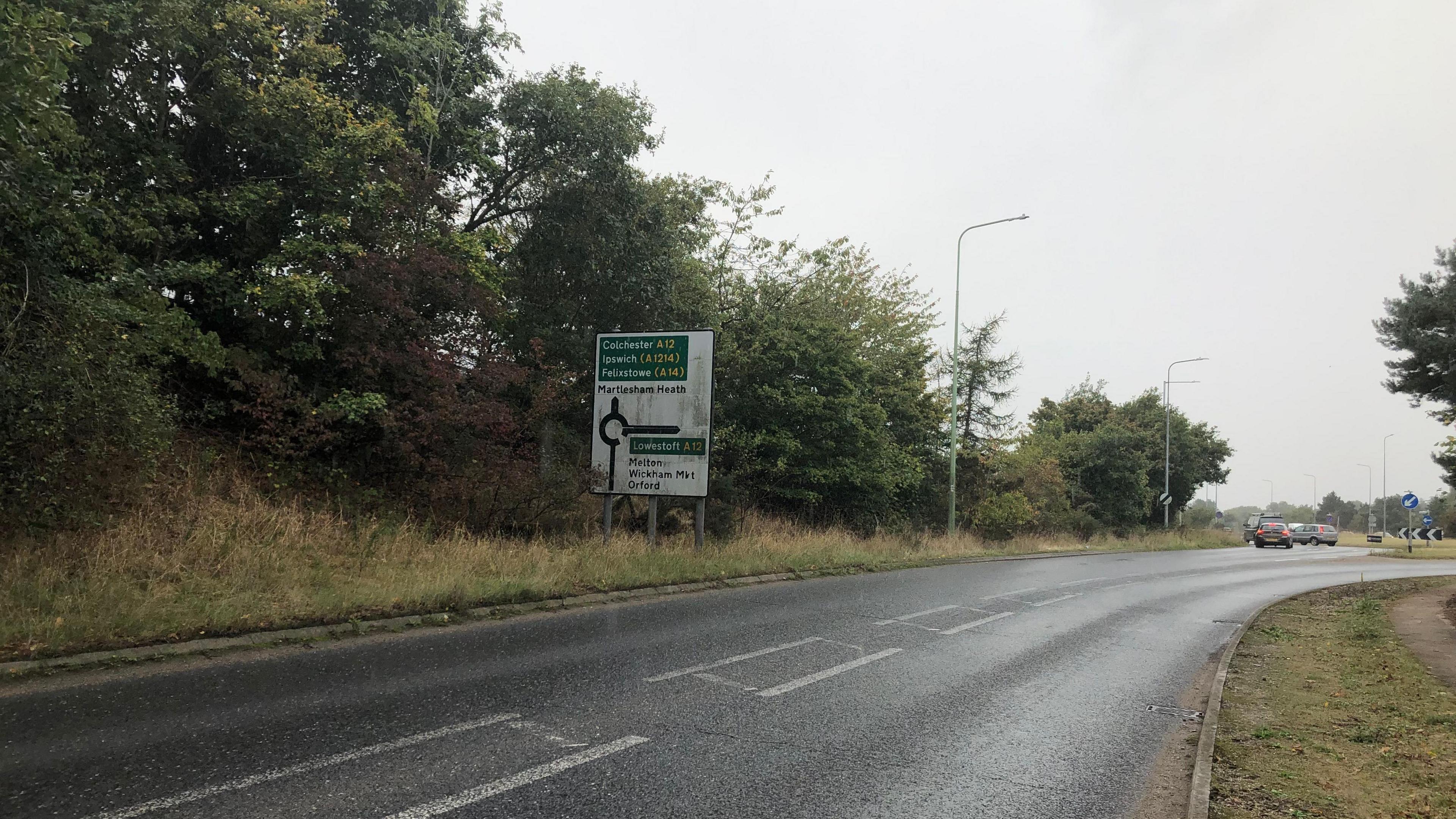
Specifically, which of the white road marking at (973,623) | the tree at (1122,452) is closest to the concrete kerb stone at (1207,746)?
the white road marking at (973,623)

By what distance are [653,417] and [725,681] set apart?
7280 millimetres

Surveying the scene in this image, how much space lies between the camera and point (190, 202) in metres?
11.0

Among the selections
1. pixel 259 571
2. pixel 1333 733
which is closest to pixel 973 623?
pixel 1333 733

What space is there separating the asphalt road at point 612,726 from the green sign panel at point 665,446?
412 cm

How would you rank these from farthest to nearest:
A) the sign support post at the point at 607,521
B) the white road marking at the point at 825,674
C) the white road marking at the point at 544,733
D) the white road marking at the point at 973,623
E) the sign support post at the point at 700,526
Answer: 1. the sign support post at the point at 700,526
2. the sign support post at the point at 607,521
3. the white road marking at the point at 973,623
4. the white road marking at the point at 825,674
5. the white road marking at the point at 544,733

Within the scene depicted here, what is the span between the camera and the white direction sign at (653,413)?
1273cm

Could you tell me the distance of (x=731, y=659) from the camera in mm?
6879

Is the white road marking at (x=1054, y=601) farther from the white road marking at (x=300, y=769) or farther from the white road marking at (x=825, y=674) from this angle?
the white road marking at (x=300, y=769)

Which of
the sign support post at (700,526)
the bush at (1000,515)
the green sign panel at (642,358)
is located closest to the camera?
the green sign panel at (642,358)

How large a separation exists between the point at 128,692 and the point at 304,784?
224cm

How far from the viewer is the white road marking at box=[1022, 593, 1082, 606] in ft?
39.2

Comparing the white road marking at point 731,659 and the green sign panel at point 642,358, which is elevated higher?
the green sign panel at point 642,358

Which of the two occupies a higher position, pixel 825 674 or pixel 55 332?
pixel 55 332

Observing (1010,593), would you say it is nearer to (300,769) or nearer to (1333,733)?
(1333,733)
